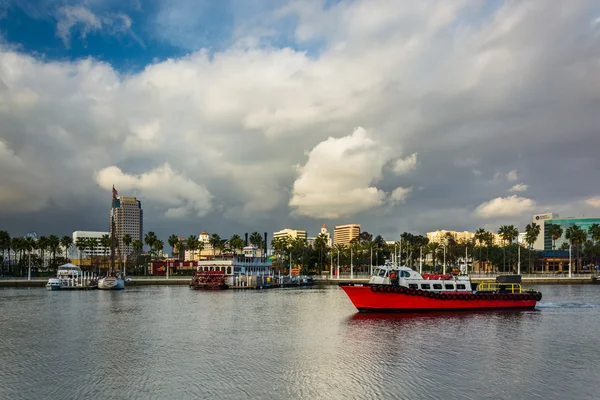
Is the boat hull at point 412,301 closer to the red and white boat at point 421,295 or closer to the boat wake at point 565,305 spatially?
the red and white boat at point 421,295

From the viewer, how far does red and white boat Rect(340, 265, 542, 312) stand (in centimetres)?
6291

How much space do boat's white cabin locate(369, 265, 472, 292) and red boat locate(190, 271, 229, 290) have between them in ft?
218

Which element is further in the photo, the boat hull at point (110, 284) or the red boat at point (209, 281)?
the boat hull at point (110, 284)

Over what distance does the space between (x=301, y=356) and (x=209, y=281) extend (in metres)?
90.6

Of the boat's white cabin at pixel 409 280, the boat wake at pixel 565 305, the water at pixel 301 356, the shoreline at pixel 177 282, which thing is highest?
the boat's white cabin at pixel 409 280

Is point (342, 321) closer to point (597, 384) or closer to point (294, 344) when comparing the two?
point (294, 344)

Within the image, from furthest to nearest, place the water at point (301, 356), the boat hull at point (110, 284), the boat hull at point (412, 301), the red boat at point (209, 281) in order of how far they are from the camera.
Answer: the boat hull at point (110, 284)
the red boat at point (209, 281)
the boat hull at point (412, 301)
the water at point (301, 356)

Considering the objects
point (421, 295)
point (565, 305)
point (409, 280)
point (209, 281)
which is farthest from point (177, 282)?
point (565, 305)

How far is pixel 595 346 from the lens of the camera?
141 ft

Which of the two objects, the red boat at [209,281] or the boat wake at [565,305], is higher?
the boat wake at [565,305]

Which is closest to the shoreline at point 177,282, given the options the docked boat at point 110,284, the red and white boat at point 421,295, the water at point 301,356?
the docked boat at point 110,284

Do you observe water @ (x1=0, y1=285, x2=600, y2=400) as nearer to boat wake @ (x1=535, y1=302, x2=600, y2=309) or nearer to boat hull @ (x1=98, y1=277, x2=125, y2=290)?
boat wake @ (x1=535, y1=302, x2=600, y2=309)

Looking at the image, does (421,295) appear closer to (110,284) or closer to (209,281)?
(209,281)

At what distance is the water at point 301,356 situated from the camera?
29938mm
